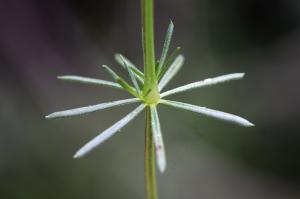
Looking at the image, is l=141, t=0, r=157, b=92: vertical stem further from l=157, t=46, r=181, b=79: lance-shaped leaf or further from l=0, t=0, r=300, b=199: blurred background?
l=0, t=0, r=300, b=199: blurred background

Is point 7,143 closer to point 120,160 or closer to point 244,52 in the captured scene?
point 120,160

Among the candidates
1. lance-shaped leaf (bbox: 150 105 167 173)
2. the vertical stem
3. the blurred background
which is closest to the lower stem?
lance-shaped leaf (bbox: 150 105 167 173)

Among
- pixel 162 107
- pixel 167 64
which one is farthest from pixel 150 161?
pixel 162 107

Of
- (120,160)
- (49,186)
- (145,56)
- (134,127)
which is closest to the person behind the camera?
(145,56)

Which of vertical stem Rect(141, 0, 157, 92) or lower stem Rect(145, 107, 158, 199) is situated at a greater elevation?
vertical stem Rect(141, 0, 157, 92)

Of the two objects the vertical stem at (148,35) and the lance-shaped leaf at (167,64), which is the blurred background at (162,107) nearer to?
the lance-shaped leaf at (167,64)

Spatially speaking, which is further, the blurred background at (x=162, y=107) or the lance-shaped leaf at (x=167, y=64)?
the blurred background at (x=162, y=107)

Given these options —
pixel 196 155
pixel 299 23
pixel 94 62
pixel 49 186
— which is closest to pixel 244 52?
pixel 299 23

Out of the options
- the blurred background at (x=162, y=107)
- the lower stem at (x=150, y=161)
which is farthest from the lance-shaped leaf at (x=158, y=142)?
the blurred background at (x=162, y=107)
